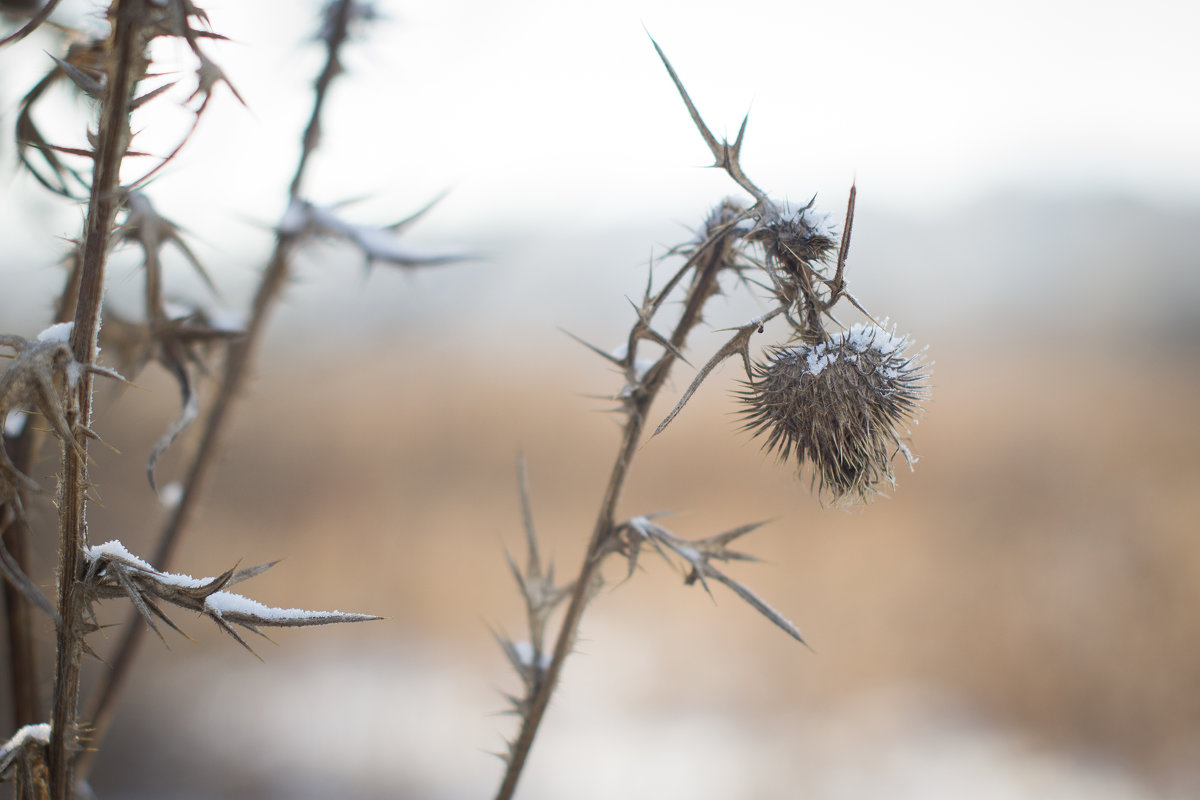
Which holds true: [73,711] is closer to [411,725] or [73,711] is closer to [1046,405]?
[411,725]

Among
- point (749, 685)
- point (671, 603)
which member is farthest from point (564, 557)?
point (749, 685)

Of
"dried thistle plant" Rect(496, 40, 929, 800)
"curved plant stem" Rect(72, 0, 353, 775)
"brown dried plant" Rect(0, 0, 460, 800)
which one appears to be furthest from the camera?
"curved plant stem" Rect(72, 0, 353, 775)

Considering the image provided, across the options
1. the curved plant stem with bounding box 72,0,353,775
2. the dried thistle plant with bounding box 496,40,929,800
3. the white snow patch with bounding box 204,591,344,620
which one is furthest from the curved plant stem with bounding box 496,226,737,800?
the curved plant stem with bounding box 72,0,353,775

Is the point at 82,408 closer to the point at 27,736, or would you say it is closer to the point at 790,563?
the point at 27,736

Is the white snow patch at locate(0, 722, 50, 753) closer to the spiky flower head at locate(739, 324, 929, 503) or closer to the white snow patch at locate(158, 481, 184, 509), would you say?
the white snow patch at locate(158, 481, 184, 509)

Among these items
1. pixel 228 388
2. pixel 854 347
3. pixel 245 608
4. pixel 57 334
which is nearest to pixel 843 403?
pixel 854 347
